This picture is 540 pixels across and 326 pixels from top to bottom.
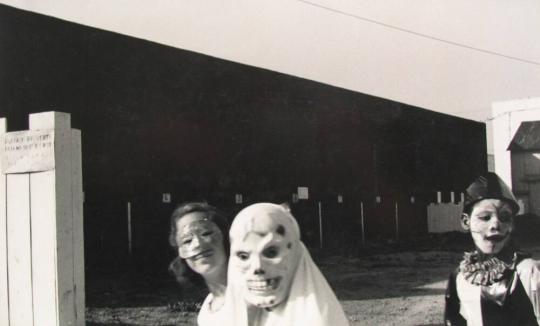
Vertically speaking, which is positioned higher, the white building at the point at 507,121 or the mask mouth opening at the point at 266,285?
the white building at the point at 507,121

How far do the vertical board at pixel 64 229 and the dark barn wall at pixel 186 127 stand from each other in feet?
12.5

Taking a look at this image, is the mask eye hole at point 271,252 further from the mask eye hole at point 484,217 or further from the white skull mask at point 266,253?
the mask eye hole at point 484,217

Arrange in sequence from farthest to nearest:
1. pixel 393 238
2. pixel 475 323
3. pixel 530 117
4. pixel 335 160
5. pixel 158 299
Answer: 1. pixel 393 238
2. pixel 335 160
3. pixel 158 299
4. pixel 530 117
5. pixel 475 323

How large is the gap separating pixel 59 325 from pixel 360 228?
10.5 metres

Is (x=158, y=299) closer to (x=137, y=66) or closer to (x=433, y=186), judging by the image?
(x=137, y=66)

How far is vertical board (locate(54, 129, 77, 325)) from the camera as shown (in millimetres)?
4742

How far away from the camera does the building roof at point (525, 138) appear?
7.75 metres

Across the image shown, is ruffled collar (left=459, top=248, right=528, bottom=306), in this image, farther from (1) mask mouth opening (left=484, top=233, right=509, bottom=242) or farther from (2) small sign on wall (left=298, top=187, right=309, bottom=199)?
(2) small sign on wall (left=298, top=187, right=309, bottom=199)

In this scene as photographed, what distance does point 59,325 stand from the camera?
4.78 meters

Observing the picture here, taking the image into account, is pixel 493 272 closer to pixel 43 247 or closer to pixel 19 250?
pixel 43 247

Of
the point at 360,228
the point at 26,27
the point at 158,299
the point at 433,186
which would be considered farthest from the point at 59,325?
the point at 433,186

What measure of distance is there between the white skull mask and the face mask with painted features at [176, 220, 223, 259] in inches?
19.4

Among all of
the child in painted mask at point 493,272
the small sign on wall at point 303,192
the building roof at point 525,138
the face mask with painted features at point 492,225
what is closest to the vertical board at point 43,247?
the child in painted mask at point 493,272

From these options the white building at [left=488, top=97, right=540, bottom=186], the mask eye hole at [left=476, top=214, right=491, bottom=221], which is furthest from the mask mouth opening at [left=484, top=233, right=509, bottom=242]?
the white building at [left=488, top=97, right=540, bottom=186]
